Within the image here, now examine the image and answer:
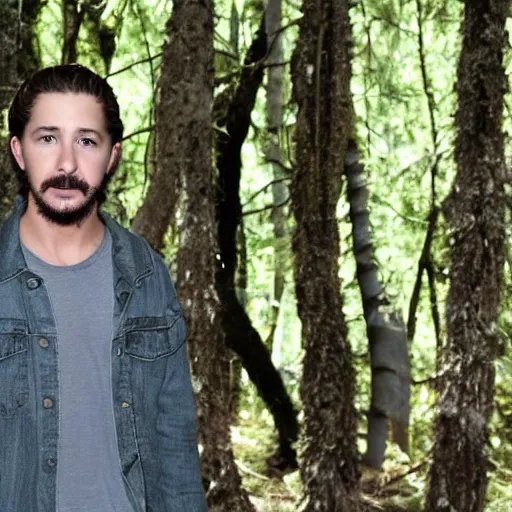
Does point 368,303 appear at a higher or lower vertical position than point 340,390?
higher

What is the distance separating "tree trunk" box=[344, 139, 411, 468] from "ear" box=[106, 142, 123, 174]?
11.9 feet

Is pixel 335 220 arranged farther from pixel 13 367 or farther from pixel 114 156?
pixel 13 367

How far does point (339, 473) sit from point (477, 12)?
2.51m

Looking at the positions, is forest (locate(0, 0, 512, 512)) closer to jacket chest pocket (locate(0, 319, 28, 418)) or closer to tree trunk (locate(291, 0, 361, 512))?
tree trunk (locate(291, 0, 361, 512))

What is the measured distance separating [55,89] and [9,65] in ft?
11.4

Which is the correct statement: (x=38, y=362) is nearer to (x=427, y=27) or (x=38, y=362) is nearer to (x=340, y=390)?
(x=340, y=390)

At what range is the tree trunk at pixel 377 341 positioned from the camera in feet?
18.2

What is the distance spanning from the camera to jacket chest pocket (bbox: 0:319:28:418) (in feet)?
5.44

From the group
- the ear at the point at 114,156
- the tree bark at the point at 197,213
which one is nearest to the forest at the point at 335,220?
the tree bark at the point at 197,213

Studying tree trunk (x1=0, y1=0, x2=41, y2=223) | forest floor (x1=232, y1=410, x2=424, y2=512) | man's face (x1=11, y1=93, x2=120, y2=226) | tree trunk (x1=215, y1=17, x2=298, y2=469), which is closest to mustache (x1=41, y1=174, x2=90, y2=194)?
man's face (x1=11, y1=93, x2=120, y2=226)

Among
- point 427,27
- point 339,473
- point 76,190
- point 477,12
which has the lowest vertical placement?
point 339,473

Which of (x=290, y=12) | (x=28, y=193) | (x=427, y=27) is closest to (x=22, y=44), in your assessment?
(x=290, y=12)

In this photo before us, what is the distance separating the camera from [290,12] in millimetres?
6910

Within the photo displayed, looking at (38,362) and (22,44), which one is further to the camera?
(22,44)
